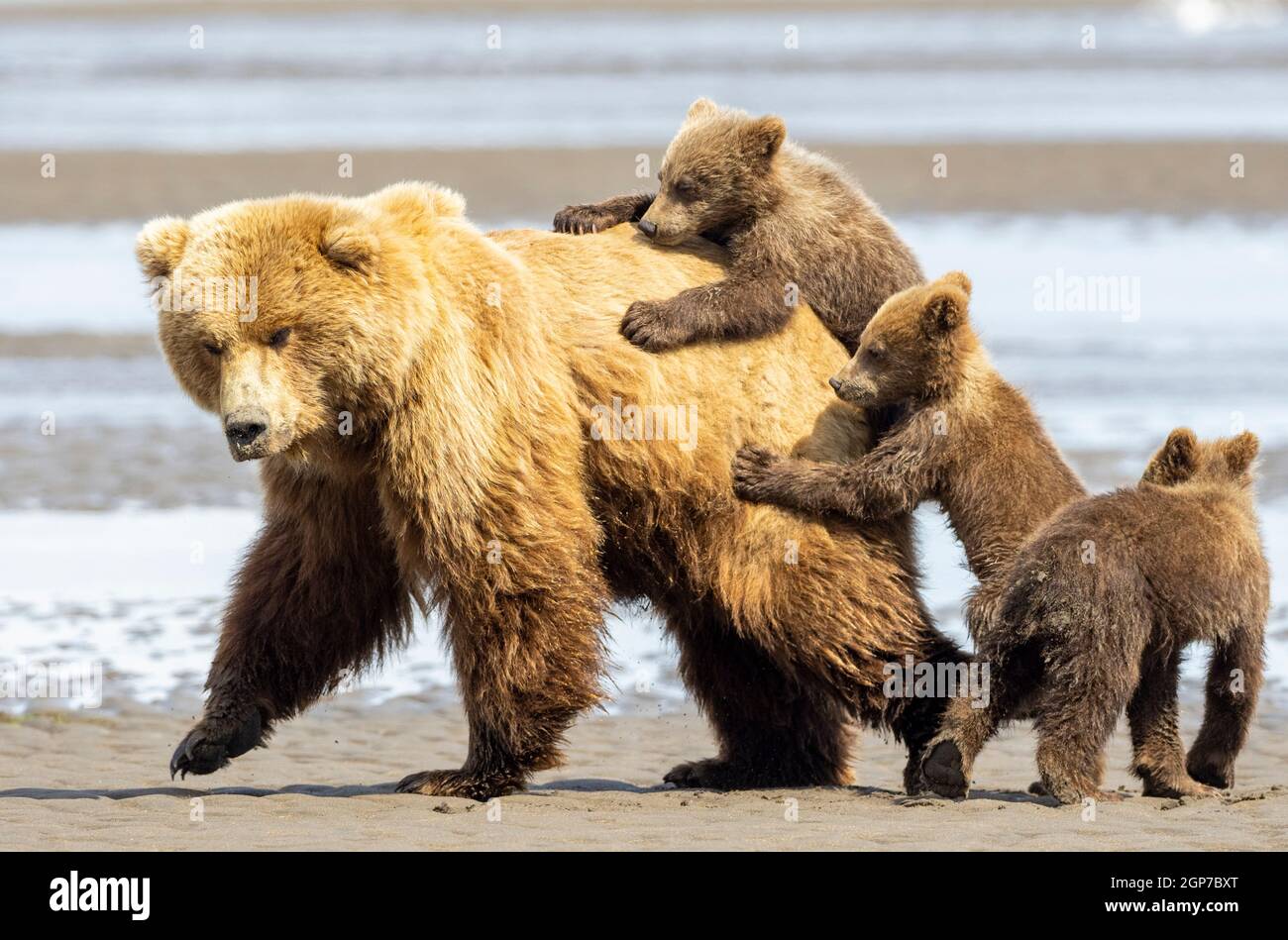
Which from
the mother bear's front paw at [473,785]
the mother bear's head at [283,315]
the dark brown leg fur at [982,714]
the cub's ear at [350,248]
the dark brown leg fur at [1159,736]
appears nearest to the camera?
the mother bear's head at [283,315]

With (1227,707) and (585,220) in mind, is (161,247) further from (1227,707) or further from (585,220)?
(1227,707)

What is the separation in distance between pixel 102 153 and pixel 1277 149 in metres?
16.1

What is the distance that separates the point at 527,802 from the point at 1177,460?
2661 mm

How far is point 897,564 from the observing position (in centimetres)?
746

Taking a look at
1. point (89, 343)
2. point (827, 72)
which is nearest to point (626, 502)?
point (89, 343)

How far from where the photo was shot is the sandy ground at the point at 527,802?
6.27 meters

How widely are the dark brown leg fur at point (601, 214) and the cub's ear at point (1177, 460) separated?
2.38m

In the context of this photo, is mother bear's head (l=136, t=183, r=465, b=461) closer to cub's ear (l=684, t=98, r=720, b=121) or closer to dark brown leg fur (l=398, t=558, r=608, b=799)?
dark brown leg fur (l=398, t=558, r=608, b=799)

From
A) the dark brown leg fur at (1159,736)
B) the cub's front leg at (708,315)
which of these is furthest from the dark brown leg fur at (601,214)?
the dark brown leg fur at (1159,736)

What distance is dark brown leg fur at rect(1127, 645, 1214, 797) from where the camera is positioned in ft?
22.8

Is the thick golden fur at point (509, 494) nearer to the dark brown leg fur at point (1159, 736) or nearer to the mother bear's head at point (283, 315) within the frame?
the mother bear's head at point (283, 315)

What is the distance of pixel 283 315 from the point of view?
255 inches

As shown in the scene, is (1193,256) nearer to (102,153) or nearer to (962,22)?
(102,153)

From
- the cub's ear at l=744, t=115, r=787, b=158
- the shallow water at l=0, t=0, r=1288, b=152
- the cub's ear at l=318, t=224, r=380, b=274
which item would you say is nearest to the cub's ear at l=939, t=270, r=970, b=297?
the cub's ear at l=744, t=115, r=787, b=158
